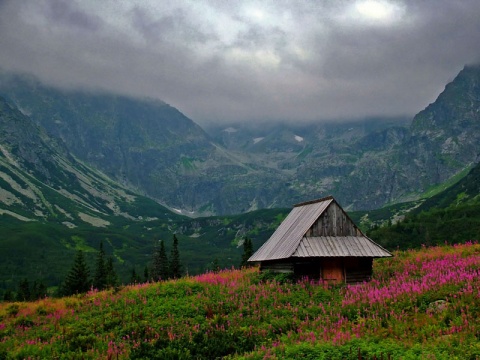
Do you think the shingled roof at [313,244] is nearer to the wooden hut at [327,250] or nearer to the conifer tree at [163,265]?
the wooden hut at [327,250]

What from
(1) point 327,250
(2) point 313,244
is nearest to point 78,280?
(2) point 313,244

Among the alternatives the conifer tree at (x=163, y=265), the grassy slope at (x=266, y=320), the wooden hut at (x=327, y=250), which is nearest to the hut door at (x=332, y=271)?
the wooden hut at (x=327, y=250)

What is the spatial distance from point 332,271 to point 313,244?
1.93 metres

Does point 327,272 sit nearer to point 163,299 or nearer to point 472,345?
point 163,299

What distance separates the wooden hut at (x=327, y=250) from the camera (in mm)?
24688

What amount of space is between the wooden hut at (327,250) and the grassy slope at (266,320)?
1640mm

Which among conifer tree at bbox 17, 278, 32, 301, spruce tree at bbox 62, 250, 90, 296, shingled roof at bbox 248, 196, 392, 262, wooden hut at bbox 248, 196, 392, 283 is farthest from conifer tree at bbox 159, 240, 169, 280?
wooden hut at bbox 248, 196, 392, 283

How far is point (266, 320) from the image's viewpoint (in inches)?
688

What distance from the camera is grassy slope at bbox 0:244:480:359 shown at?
41.1 ft

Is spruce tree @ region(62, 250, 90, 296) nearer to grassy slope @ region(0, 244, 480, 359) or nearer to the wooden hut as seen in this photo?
grassy slope @ region(0, 244, 480, 359)

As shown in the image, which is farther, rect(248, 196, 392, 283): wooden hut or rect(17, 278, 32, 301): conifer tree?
rect(17, 278, 32, 301): conifer tree

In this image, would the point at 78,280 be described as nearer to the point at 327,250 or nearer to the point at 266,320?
the point at 327,250

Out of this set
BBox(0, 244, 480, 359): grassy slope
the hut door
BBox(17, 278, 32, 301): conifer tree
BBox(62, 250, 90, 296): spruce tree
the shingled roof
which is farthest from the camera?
BBox(62, 250, 90, 296): spruce tree

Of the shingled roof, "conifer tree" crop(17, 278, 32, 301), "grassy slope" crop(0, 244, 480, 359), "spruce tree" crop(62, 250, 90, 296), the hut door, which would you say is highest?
the shingled roof
